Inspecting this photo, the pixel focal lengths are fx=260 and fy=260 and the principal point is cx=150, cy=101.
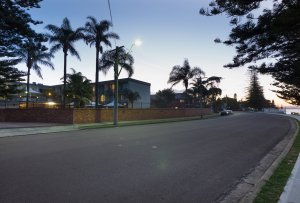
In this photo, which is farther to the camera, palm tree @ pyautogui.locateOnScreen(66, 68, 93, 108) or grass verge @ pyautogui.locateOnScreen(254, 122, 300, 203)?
palm tree @ pyautogui.locateOnScreen(66, 68, 93, 108)

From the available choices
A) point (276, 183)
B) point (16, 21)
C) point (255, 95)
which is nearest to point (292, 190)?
point (276, 183)

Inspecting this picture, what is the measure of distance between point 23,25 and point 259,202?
2385 cm

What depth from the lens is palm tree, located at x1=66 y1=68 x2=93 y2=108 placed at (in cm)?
3066

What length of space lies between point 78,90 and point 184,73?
91.4ft

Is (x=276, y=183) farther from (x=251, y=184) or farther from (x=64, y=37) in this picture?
(x=64, y=37)

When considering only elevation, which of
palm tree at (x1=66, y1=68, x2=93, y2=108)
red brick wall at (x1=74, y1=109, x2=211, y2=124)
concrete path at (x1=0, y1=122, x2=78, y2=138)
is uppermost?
palm tree at (x1=66, y1=68, x2=93, y2=108)

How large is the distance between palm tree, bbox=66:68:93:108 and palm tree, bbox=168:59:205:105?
83.6 feet

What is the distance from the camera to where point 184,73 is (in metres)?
53.5

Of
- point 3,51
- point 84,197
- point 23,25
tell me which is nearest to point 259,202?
point 84,197

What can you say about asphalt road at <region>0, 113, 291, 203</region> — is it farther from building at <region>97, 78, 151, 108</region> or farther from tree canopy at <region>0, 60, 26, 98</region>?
building at <region>97, 78, 151, 108</region>

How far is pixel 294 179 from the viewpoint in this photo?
242 inches

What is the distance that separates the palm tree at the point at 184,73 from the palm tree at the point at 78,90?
25.5 metres

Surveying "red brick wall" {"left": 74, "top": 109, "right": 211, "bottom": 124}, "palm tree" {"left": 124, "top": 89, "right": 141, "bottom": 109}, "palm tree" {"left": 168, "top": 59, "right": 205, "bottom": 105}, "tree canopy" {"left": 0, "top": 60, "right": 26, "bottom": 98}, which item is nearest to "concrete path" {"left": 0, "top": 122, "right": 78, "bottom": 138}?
"red brick wall" {"left": 74, "top": 109, "right": 211, "bottom": 124}

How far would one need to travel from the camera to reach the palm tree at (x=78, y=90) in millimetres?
30656
